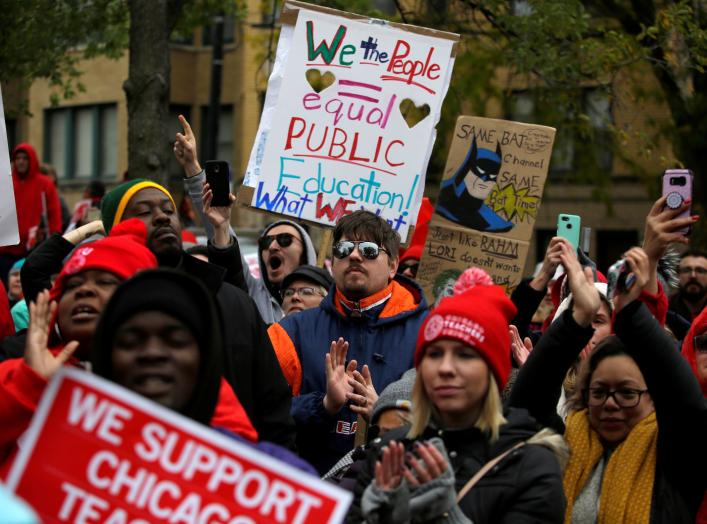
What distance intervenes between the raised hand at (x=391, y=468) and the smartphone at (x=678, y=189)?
1515 mm

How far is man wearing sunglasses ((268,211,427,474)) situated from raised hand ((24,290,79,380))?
1737 mm

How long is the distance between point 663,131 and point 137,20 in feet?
26.8

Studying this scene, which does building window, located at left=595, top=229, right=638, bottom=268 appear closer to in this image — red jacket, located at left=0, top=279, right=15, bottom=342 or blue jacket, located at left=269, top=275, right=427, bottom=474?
blue jacket, located at left=269, top=275, right=427, bottom=474

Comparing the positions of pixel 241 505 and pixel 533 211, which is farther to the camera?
pixel 533 211

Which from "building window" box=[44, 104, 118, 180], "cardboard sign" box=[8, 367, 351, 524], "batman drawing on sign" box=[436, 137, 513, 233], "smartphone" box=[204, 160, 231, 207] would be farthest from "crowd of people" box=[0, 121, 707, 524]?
"building window" box=[44, 104, 118, 180]

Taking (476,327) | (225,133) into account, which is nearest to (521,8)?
(225,133)

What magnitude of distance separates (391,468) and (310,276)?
126 inches

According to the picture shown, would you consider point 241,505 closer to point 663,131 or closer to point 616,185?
point 663,131

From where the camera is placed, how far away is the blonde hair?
4.08 metres

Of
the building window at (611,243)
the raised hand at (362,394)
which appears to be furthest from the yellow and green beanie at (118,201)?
the building window at (611,243)

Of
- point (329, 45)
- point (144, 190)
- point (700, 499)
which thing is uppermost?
point (329, 45)

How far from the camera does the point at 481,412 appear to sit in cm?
413

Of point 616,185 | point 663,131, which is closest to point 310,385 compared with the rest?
point 663,131

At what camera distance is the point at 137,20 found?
1006 cm
